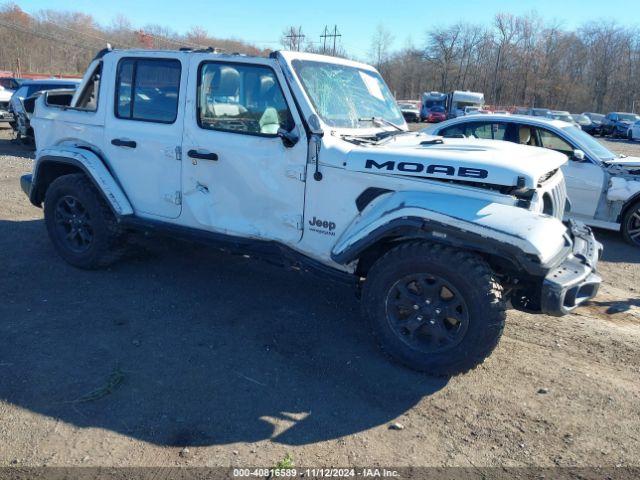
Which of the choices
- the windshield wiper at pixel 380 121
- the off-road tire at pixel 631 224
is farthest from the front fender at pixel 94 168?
the off-road tire at pixel 631 224

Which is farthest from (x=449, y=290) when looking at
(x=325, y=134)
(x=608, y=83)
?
(x=608, y=83)

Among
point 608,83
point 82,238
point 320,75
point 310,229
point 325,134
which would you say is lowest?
point 82,238

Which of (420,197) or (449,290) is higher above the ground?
(420,197)

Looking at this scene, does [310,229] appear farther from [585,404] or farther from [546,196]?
[585,404]

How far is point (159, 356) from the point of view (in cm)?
392

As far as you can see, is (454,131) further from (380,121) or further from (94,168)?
(94,168)

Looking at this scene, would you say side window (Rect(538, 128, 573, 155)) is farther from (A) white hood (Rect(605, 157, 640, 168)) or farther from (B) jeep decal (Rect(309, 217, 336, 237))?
(B) jeep decal (Rect(309, 217, 336, 237))

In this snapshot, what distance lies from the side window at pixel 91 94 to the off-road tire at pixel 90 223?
2.30ft

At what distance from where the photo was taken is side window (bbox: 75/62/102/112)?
5.32 meters

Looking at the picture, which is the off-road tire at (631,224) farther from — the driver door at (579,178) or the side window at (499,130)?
the side window at (499,130)

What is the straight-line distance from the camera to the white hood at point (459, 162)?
11.4 feet

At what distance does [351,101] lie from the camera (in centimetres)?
461

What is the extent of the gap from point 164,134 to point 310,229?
1.64 metres

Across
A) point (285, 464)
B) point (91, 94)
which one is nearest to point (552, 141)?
point (91, 94)
